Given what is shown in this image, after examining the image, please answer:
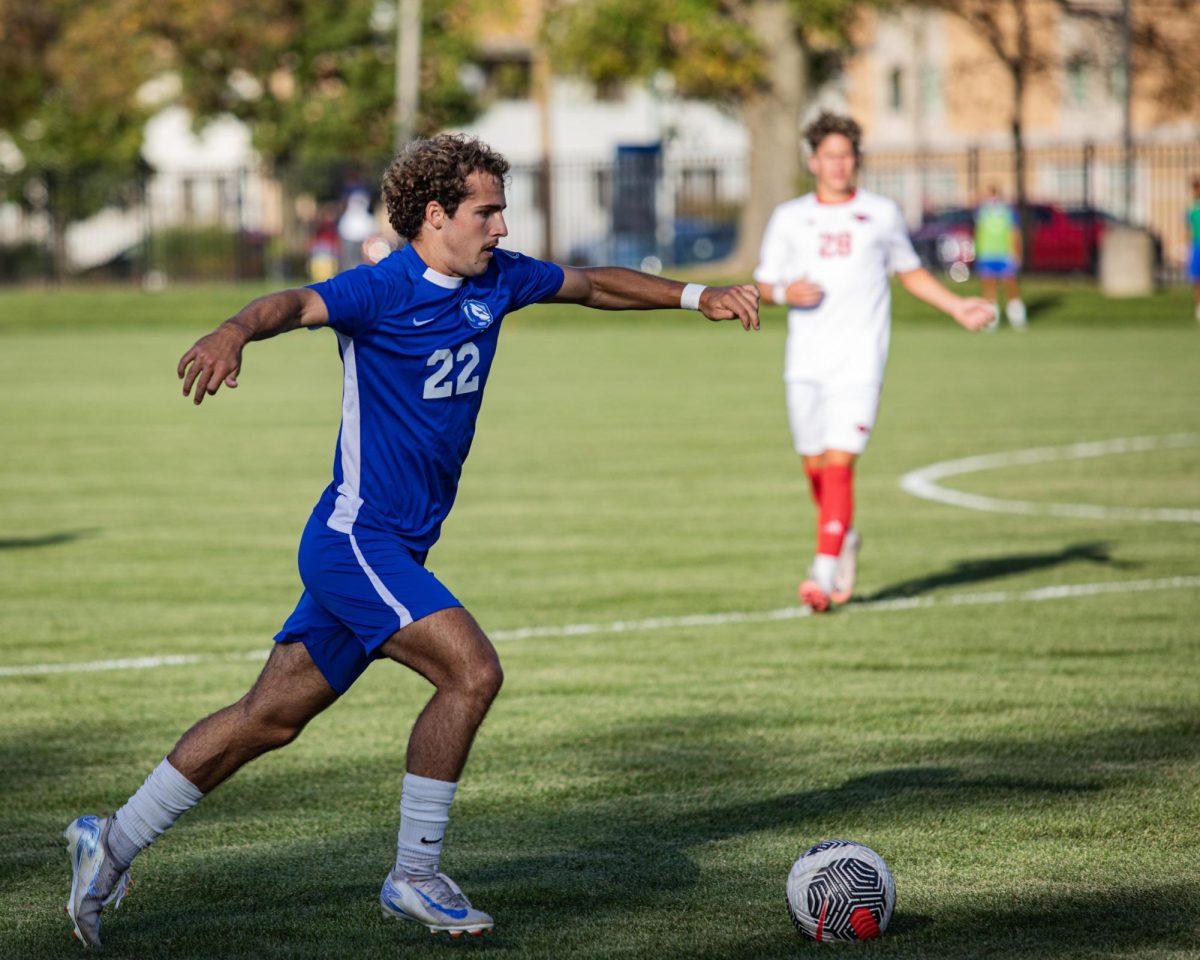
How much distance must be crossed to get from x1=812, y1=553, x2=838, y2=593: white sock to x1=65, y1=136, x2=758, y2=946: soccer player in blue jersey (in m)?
4.68

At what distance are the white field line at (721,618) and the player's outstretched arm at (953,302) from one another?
1.52 meters

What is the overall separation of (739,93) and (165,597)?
32.9m

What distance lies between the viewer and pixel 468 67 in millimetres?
62156

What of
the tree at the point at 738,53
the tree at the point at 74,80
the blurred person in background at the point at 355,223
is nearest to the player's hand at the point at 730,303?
the blurred person in background at the point at 355,223

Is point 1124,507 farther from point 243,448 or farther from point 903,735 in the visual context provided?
point 243,448

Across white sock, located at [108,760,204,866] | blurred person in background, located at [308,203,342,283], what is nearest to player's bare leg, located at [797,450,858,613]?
white sock, located at [108,760,204,866]

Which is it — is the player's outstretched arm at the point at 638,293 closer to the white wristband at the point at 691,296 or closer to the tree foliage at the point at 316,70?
the white wristband at the point at 691,296

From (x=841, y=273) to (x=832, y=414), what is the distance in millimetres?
750

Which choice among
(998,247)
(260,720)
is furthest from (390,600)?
(998,247)

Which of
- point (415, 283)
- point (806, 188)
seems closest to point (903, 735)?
point (415, 283)

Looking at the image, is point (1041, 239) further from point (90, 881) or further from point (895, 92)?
point (90, 881)

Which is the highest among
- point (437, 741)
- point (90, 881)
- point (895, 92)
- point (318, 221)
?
point (895, 92)

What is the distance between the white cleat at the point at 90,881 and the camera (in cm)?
492

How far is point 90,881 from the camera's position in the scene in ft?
16.3
